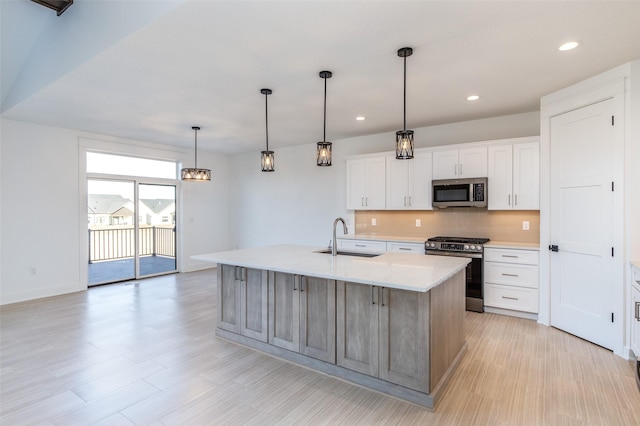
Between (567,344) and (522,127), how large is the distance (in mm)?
2758

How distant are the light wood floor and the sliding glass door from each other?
2.36 meters

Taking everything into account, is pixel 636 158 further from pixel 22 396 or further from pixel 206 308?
pixel 22 396

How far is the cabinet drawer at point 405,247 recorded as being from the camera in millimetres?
4695

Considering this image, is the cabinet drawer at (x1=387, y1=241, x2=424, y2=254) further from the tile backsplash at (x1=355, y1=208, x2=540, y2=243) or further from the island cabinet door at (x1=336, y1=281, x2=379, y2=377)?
the island cabinet door at (x1=336, y1=281, x2=379, y2=377)

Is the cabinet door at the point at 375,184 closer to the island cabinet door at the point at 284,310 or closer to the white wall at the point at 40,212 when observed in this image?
the island cabinet door at the point at 284,310

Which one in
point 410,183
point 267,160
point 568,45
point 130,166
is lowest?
point 410,183

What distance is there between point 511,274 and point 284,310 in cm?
293

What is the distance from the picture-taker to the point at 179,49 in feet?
Answer: 8.71

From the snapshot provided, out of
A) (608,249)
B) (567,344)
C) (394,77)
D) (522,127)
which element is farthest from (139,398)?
(522,127)

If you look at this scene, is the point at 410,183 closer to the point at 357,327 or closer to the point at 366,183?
the point at 366,183

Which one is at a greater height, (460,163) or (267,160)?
(460,163)

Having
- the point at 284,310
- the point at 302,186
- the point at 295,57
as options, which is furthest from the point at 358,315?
the point at 302,186

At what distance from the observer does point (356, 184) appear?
5.58 meters

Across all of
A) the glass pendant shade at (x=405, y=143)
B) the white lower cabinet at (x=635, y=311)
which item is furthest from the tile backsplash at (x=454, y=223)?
the glass pendant shade at (x=405, y=143)
